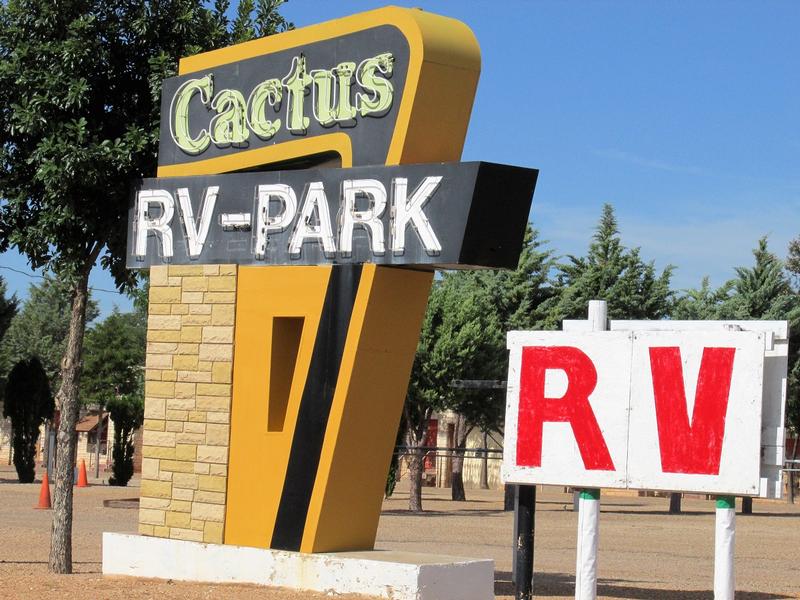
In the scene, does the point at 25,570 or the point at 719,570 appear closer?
the point at 719,570

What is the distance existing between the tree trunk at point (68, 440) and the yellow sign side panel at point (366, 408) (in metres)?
4.11

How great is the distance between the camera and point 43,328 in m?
80.9

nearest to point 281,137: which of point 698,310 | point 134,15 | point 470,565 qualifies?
point 134,15

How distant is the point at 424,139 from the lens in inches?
455

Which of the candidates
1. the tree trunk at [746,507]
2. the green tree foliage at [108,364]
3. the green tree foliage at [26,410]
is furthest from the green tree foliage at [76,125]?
the green tree foliage at [108,364]

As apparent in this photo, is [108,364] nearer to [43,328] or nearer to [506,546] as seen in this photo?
[43,328]

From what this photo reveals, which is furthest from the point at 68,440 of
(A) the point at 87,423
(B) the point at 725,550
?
(A) the point at 87,423

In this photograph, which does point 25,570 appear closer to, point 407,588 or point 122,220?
point 122,220

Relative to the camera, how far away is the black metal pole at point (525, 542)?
1099 cm

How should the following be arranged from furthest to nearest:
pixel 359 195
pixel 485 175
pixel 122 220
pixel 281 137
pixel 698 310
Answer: pixel 698 310 < pixel 122 220 < pixel 281 137 < pixel 359 195 < pixel 485 175

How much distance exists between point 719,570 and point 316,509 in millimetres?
3806

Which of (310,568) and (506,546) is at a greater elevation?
(310,568)

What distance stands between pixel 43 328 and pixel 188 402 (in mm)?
71351

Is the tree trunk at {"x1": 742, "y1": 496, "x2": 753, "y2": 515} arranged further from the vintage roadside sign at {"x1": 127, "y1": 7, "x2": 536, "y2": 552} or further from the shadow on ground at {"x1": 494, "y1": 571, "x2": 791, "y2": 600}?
the vintage roadside sign at {"x1": 127, "y1": 7, "x2": 536, "y2": 552}
